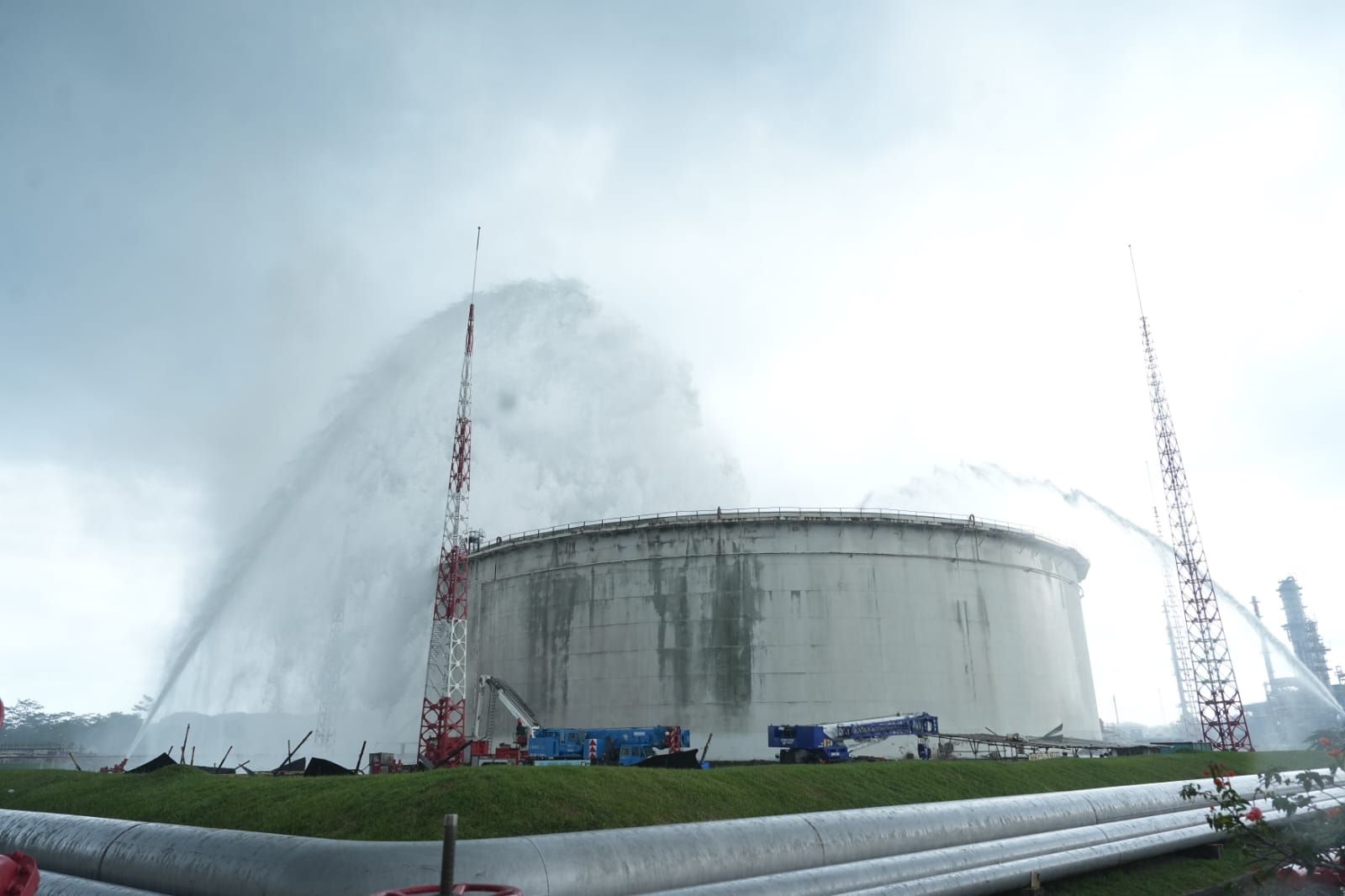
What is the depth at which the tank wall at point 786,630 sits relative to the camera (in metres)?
45.5

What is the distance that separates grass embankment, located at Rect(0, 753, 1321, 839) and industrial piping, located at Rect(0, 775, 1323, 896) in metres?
3.92

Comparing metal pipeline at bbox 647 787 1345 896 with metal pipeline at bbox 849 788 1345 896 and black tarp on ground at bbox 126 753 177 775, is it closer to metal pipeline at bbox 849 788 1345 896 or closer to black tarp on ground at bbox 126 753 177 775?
metal pipeline at bbox 849 788 1345 896

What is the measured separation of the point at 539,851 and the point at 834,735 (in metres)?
31.7

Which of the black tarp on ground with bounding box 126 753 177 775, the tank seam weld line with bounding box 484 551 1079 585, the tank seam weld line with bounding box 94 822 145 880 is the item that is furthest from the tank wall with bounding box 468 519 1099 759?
the tank seam weld line with bounding box 94 822 145 880

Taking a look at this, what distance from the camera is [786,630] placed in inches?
1820

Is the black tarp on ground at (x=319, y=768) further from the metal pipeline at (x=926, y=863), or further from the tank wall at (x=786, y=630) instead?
the metal pipeline at (x=926, y=863)

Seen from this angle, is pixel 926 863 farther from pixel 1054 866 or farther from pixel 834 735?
pixel 834 735

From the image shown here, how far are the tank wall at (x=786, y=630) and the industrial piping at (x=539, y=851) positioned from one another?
30.6 meters

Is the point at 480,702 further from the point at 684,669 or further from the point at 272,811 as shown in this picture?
the point at 272,811

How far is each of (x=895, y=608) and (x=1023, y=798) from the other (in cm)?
3272

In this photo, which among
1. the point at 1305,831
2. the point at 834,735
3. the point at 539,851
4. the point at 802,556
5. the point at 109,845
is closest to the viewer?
the point at 1305,831

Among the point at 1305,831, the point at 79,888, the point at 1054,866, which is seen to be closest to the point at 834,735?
the point at 1054,866

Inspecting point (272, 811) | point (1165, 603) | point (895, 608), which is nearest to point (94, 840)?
point (272, 811)

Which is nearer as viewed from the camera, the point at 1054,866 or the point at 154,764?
the point at 1054,866
